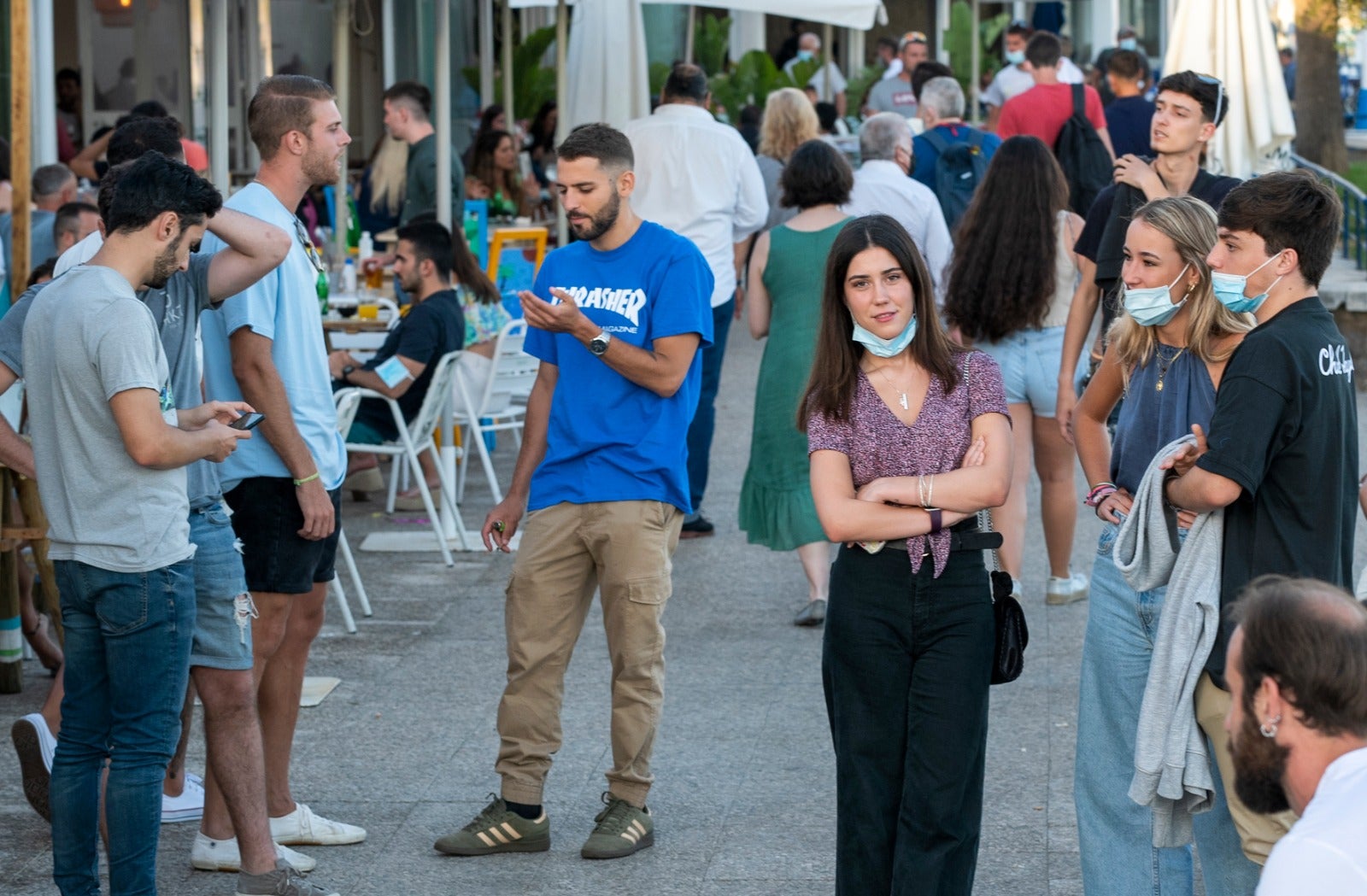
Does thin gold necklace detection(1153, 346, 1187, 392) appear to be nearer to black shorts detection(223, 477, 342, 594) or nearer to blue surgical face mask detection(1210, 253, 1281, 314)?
blue surgical face mask detection(1210, 253, 1281, 314)

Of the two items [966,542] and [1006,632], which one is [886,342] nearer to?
[966,542]

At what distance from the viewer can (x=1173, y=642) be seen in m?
3.31

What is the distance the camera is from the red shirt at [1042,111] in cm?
1048

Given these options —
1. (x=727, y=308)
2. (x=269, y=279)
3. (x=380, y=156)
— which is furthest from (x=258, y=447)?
(x=380, y=156)

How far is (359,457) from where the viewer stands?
30.2ft

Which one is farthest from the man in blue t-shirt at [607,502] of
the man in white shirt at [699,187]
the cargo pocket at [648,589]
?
the man in white shirt at [699,187]

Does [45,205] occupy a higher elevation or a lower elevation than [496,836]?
higher

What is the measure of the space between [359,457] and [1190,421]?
20.7 feet

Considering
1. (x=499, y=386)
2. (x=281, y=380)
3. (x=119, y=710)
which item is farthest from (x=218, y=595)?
(x=499, y=386)

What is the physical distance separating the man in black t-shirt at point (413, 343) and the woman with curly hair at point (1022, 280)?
2.37m

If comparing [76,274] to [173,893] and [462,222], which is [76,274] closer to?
[173,893]

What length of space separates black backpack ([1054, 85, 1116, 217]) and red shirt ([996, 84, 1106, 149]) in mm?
135

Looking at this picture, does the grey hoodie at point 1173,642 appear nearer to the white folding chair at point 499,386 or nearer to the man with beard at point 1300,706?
the man with beard at point 1300,706

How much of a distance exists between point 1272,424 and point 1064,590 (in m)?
3.84
